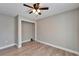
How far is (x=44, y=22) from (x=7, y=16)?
2575 millimetres

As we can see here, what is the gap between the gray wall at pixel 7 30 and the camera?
3.99 m

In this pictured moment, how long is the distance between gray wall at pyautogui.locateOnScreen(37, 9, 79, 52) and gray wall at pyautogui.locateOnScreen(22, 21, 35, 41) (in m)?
1.04

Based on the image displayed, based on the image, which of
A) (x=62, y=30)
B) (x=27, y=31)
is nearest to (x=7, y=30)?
(x=27, y=31)

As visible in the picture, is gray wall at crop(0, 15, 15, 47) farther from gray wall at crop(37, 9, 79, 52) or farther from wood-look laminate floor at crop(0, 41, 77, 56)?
gray wall at crop(37, 9, 79, 52)

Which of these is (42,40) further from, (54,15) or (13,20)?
(13,20)

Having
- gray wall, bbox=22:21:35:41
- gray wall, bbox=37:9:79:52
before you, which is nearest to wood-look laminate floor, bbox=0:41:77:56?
gray wall, bbox=37:9:79:52

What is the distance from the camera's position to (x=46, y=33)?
5.15 m

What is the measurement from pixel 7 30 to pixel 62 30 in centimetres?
336

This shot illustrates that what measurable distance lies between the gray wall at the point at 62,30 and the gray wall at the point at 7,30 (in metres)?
2.17

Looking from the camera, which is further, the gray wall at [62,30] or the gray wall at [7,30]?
the gray wall at [7,30]

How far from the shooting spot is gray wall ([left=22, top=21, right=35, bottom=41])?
18.5ft

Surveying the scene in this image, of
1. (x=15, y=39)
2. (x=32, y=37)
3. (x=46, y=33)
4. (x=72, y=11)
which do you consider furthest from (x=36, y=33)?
(x=72, y=11)

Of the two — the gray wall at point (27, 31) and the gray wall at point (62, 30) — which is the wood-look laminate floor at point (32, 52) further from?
the gray wall at point (27, 31)

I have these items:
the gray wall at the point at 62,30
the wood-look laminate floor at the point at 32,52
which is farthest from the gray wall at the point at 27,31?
the wood-look laminate floor at the point at 32,52
